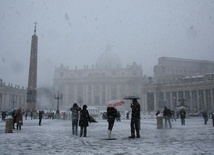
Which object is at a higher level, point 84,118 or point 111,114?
point 111,114

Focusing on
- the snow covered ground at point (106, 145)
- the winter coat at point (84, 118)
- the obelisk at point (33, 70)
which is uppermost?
the obelisk at point (33, 70)

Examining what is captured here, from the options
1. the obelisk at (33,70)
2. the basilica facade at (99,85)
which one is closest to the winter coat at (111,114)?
the obelisk at (33,70)

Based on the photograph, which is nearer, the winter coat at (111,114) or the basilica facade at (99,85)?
the winter coat at (111,114)

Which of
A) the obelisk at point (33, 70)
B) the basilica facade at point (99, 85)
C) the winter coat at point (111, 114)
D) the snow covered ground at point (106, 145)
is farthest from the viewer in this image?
the basilica facade at point (99, 85)

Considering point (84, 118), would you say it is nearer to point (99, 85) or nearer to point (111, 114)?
point (111, 114)

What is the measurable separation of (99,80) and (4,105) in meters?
45.2

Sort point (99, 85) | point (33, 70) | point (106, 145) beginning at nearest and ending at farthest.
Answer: point (106, 145) → point (33, 70) → point (99, 85)

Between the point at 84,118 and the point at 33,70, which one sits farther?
the point at 33,70

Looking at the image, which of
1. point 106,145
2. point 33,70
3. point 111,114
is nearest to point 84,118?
point 111,114

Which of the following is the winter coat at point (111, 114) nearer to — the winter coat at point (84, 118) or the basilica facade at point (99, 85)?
the winter coat at point (84, 118)

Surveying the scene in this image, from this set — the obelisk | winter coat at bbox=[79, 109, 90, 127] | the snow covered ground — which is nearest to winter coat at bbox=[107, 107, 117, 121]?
the snow covered ground

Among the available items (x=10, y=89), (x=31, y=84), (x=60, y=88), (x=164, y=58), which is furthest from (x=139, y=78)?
(x=31, y=84)

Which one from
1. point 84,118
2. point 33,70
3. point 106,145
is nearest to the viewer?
point 106,145

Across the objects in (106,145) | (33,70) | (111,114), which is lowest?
→ (106,145)
